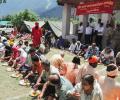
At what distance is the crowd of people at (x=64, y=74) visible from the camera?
7210 millimetres

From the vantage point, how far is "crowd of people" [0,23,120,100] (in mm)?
7210

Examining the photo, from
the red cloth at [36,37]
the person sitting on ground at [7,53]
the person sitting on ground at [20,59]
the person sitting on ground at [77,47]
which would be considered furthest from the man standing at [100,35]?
the person sitting on ground at [20,59]

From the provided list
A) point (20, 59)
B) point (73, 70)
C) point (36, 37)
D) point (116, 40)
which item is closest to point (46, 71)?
point (73, 70)

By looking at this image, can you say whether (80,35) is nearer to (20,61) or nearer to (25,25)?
(20,61)

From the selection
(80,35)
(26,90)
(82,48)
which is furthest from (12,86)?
(80,35)

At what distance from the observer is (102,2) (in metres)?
21.2

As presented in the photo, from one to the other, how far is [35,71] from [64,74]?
1.17 metres

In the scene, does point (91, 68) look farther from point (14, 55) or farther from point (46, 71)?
point (14, 55)

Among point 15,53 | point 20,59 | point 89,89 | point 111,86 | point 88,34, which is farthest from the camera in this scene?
point 88,34

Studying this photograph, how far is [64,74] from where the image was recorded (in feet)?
36.6

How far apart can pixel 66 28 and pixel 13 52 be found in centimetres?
1015

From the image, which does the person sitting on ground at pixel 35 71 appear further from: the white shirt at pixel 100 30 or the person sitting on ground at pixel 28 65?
the white shirt at pixel 100 30

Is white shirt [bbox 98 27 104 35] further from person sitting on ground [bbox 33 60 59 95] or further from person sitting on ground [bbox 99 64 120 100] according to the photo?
person sitting on ground [bbox 99 64 120 100]

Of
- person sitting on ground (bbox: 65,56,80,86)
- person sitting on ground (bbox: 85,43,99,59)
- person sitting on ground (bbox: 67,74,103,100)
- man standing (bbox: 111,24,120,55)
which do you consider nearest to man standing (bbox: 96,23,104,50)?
man standing (bbox: 111,24,120,55)
